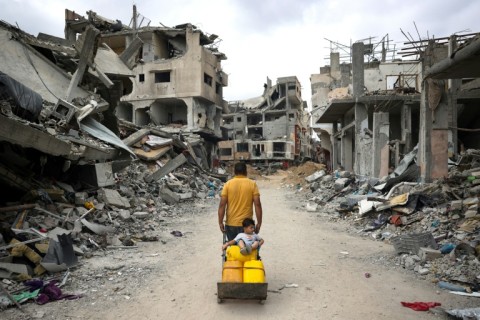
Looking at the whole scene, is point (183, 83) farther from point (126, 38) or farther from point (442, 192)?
point (442, 192)

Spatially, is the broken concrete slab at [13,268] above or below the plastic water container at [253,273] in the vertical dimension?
below

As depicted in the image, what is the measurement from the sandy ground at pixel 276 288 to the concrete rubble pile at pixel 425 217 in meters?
0.44

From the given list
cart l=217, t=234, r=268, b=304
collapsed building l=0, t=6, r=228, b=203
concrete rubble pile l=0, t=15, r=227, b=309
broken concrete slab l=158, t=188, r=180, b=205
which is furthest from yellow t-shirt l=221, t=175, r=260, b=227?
broken concrete slab l=158, t=188, r=180, b=205

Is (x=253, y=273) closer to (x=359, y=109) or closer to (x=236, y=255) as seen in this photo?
(x=236, y=255)

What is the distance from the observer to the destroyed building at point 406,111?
10.5m

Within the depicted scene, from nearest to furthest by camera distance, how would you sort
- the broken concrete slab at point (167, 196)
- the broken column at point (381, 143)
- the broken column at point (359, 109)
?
1. the broken concrete slab at point (167, 196)
2. the broken column at point (381, 143)
3. the broken column at point (359, 109)

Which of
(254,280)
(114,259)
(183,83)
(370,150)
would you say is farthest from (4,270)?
(183,83)

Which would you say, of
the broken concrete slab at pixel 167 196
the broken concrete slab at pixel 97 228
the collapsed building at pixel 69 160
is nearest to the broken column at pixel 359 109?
the collapsed building at pixel 69 160

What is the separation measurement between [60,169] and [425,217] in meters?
9.85

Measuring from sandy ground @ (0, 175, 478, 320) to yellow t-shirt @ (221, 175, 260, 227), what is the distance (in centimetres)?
107

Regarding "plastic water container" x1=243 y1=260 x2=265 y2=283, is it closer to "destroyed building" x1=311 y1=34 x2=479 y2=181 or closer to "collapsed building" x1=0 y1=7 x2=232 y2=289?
"collapsed building" x1=0 y1=7 x2=232 y2=289

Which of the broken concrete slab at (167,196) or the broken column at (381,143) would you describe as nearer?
the broken concrete slab at (167,196)

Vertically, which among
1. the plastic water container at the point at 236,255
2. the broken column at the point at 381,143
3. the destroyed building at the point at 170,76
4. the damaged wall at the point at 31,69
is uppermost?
the destroyed building at the point at 170,76

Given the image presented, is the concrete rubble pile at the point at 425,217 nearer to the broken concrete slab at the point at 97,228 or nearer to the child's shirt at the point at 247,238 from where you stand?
the child's shirt at the point at 247,238
